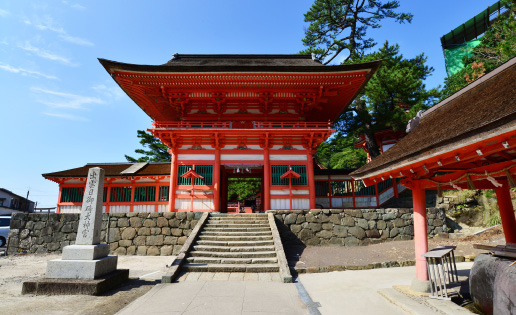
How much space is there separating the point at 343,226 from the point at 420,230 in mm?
6310

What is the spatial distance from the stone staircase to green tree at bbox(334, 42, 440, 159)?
37.0 feet

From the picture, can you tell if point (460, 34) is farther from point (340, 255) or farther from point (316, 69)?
point (340, 255)

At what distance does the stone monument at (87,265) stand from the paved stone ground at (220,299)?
1297 millimetres

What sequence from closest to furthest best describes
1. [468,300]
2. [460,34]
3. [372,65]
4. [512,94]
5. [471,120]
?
1. [512,94]
2. [471,120]
3. [468,300]
4. [372,65]
5. [460,34]

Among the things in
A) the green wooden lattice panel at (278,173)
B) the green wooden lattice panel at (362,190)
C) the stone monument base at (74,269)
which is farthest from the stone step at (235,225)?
the green wooden lattice panel at (362,190)

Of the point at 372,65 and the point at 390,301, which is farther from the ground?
the point at 372,65

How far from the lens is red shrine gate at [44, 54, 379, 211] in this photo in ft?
41.8

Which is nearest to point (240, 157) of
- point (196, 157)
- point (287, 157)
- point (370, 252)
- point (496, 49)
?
point (196, 157)

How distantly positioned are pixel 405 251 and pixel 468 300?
19.0ft

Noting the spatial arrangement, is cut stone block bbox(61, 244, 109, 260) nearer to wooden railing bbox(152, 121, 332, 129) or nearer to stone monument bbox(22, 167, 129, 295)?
stone monument bbox(22, 167, 129, 295)

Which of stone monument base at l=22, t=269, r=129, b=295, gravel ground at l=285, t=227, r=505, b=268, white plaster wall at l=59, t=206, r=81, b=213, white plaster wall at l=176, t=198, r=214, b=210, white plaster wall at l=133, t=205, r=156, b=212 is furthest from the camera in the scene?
white plaster wall at l=59, t=206, r=81, b=213

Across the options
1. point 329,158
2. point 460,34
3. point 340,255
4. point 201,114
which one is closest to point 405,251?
point 340,255

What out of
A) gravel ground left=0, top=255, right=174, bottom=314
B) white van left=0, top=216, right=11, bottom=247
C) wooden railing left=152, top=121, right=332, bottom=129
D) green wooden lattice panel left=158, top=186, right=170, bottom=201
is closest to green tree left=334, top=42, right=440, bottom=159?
wooden railing left=152, top=121, right=332, bottom=129

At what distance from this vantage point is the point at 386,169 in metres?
5.62
